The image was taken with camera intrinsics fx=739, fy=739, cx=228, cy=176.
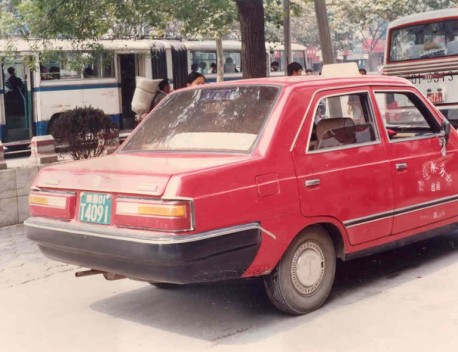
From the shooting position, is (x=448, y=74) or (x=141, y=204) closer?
(x=141, y=204)

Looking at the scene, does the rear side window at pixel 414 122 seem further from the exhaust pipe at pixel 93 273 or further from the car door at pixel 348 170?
A: the exhaust pipe at pixel 93 273

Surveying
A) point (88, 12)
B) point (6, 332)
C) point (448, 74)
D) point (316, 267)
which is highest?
A: point (88, 12)

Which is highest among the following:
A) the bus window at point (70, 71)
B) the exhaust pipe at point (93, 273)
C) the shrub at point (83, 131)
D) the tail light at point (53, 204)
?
the bus window at point (70, 71)

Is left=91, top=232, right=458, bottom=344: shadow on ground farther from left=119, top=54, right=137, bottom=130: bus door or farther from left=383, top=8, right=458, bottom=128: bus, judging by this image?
left=119, top=54, right=137, bottom=130: bus door

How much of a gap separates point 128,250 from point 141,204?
0.29 m

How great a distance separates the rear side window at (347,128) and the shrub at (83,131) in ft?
18.2

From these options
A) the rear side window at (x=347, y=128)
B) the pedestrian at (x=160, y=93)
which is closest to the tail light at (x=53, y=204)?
the rear side window at (x=347, y=128)

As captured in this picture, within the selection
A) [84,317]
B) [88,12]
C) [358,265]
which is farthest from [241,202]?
[88,12]

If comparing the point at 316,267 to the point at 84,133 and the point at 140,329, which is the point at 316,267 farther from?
the point at 84,133

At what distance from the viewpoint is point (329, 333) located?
4.60m

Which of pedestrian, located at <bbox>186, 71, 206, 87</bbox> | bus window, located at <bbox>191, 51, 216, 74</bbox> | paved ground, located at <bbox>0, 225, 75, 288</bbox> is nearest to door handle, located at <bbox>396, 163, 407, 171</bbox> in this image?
paved ground, located at <bbox>0, 225, 75, 288</bbox>

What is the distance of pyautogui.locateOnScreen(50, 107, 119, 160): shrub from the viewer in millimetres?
10469

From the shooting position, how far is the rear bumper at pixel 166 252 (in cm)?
428

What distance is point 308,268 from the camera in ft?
16.4
